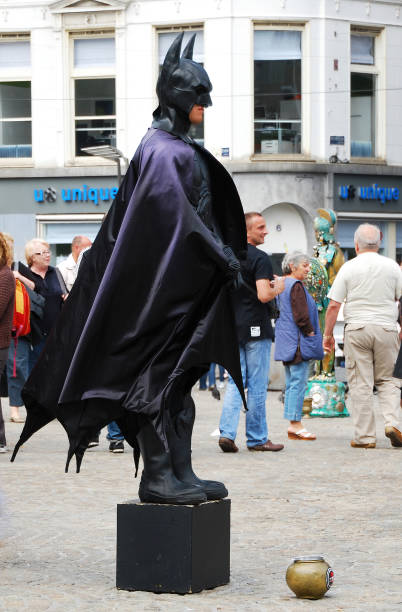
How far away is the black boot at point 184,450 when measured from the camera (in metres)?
5.78

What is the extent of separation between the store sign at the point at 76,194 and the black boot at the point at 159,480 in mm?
24227

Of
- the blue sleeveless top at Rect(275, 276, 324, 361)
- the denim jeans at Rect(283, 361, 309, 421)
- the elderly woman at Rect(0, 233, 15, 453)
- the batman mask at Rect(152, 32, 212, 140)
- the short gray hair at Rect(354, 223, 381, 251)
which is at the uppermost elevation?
the batman mask at Rect(152, 32, 212, 140)

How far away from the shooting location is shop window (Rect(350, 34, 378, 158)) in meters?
29.7

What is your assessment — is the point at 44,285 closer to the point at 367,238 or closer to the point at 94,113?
the point at 367,238

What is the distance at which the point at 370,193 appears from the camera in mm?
29938

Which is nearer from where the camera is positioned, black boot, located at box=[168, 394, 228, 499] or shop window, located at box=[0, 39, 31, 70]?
black boot, located at box=[168, 394, 228, 499]

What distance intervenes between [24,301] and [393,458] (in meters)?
3.96

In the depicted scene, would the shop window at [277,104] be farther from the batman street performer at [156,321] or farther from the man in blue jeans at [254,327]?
the batman street performer at [156,321]

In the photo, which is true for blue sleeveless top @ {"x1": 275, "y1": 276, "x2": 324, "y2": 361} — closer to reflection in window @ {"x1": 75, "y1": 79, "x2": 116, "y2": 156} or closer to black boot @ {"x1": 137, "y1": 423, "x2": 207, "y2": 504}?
black boot @ {"x1": 137, "y1": 423, "x2": 207, "y2": 504}

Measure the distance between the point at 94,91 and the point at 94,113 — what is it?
0.49 m

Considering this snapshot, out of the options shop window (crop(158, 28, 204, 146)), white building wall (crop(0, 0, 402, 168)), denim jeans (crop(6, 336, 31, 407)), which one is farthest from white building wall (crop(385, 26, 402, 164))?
denim jeans (crop(6, 336, 31, 407))

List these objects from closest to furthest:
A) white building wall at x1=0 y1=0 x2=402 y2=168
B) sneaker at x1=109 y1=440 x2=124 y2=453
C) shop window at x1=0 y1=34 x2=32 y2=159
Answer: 1. sneaker at x1=109 y1=440 x2=124 y2=453
2. white building wall at x1=0 y1=0 x2=402 y2=168
3. shop window at x1=0 y1=34 x2=32 y2=159

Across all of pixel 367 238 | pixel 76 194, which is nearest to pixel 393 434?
pixel 367 238

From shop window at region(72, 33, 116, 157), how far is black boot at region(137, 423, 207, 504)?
2445cm
